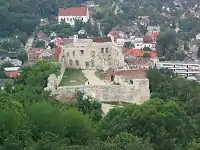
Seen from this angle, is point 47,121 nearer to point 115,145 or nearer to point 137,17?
point 115,145

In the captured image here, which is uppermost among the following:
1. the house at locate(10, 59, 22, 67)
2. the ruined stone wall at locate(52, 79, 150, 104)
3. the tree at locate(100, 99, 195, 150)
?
the house at locate(10, 59, 22, 67)

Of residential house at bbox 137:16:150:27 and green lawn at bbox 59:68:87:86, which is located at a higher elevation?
residential house at bbox 137:16:150:27

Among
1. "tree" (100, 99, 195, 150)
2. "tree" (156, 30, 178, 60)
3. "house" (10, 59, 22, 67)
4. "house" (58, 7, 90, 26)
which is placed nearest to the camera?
"tree" (100, 99, 195, 150)

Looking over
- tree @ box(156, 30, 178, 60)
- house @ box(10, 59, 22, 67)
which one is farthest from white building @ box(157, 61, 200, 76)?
house @ box(10, 59, 22, 67)

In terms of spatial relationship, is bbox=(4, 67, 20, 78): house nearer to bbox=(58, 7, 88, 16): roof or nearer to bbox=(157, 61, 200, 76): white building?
bbox=(157, 61, 200, 76): white building

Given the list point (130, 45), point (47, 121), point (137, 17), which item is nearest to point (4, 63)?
point (130, 45)

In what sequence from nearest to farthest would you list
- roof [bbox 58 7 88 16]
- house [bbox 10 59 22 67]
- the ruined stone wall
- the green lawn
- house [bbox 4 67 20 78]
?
the ruined stone wall
the green lawn
house [bbox 4 67 20 78]
house [bbox 10 59 22 67]
roof [bbox 58 7 88 16]

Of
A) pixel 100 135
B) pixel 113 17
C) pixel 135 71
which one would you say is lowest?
pixel 100 135
